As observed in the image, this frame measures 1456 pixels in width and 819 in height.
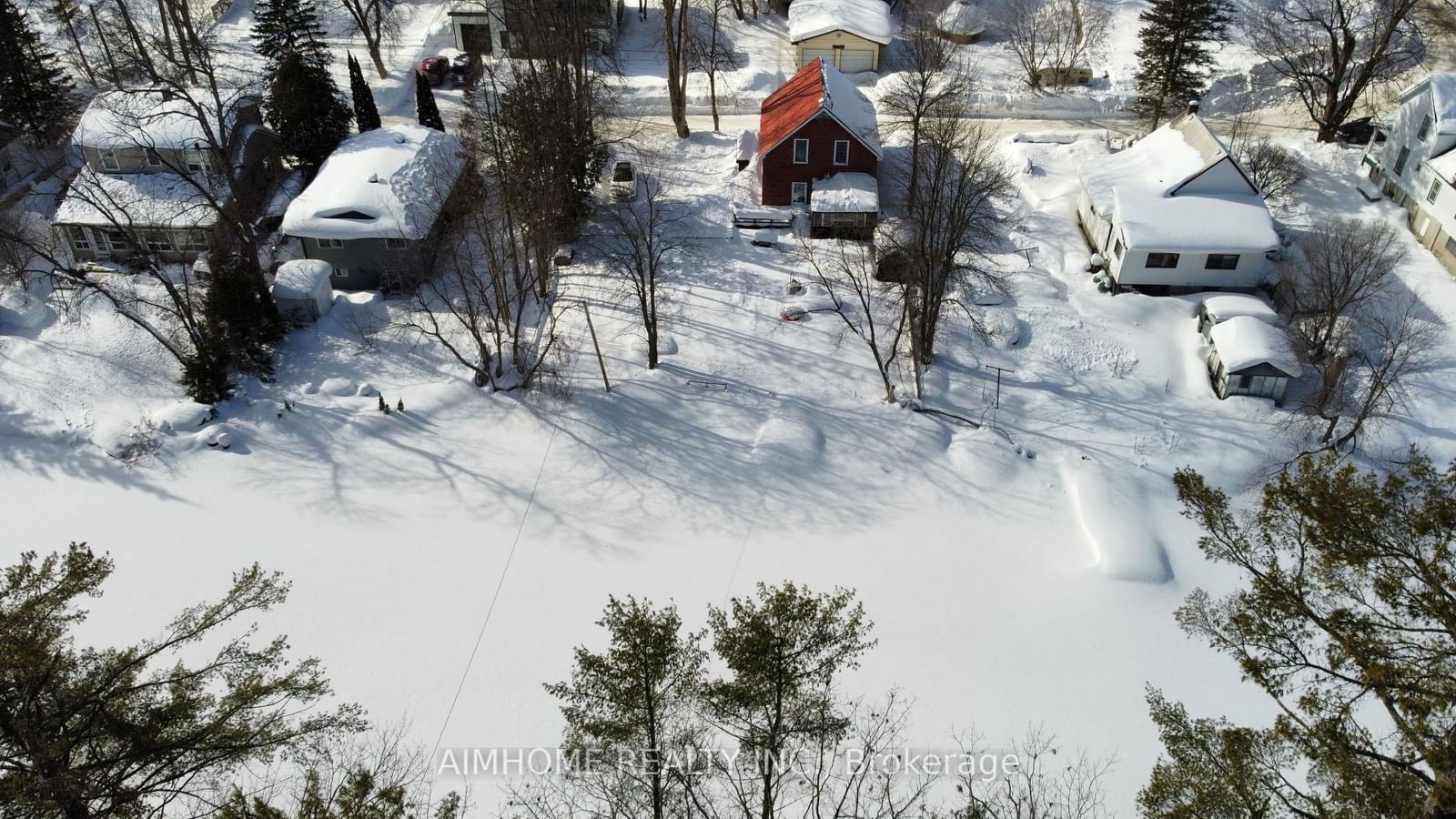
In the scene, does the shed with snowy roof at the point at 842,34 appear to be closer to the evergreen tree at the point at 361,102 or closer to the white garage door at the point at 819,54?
the white garage door at the point at 819,54

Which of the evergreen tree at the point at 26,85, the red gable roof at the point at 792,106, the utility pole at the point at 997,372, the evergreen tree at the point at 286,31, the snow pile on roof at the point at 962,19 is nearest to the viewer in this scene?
the utility pole at the point at 997,372

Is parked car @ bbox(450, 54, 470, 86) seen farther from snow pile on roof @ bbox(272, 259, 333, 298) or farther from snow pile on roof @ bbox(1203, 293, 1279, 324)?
snow pile on roof @ bbox(1203, 293, 1279, 324)

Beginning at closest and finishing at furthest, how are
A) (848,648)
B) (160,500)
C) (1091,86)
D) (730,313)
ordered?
(848,648) < (160,500) < (730,313) < (1091,86)

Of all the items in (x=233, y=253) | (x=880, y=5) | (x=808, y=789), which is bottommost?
(x=808, y=789)

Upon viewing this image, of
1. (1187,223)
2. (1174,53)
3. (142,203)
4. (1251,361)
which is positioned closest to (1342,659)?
(1251,361)

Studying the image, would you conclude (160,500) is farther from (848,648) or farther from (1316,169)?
(1316,169)

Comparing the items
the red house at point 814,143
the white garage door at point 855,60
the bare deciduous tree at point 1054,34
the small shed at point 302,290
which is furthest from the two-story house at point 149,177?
the bare deciduous tree at point 1054,34

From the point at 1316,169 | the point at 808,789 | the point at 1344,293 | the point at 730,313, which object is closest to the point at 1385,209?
the point at 1316,169
